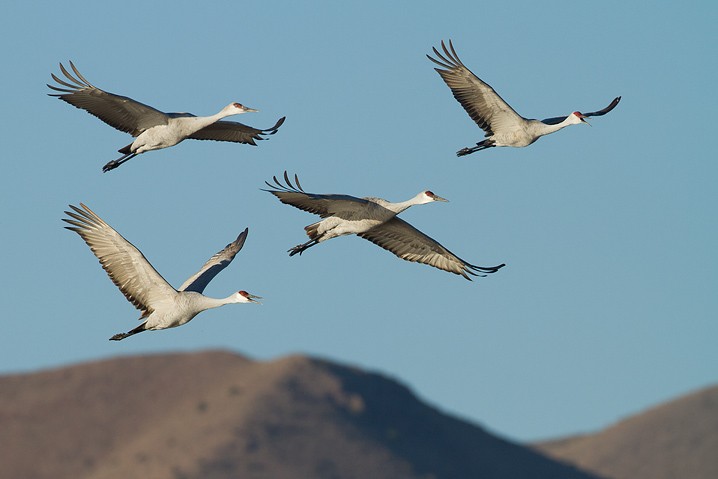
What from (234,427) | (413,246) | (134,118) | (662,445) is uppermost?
(134,118)

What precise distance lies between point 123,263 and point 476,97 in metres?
7.55

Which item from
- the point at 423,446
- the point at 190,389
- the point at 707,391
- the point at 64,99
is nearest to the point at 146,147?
the point at 64,99

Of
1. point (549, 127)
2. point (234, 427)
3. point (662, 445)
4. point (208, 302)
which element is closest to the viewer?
point (208, 302)

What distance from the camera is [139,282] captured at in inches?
1011

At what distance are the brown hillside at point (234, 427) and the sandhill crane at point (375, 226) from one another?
63.5 meters

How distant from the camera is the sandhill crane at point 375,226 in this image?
2644 centimetres

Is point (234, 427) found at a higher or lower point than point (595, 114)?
lower

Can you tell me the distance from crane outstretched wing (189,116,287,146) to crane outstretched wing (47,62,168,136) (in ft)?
5.60

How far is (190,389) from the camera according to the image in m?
107

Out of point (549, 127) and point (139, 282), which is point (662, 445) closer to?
point (549, 127)

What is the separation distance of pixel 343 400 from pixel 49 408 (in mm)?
20186

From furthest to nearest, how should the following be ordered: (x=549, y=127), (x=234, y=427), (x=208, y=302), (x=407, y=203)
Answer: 1. (x=234, y=427)
2. (x=549, y=127)
3. (x=407, y=203)
4. (x=208, y=302)

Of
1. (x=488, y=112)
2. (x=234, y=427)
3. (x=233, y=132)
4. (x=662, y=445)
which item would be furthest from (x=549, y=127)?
(x=662, y=445)

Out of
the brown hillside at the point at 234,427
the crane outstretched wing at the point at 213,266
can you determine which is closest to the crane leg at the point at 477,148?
the crane outstretched wing at the point at 213,266
